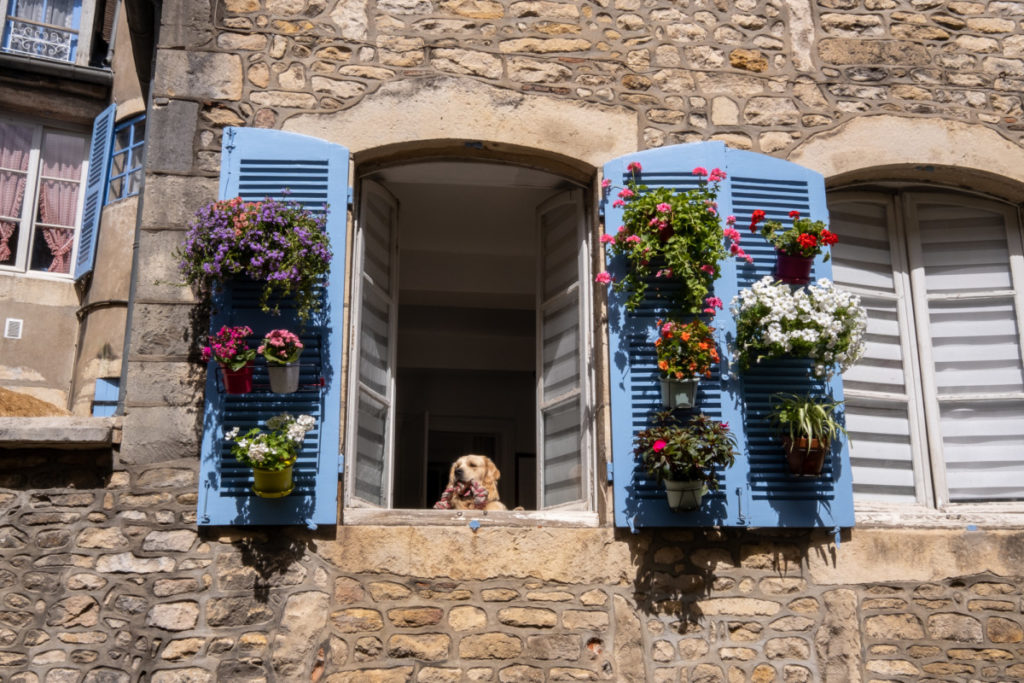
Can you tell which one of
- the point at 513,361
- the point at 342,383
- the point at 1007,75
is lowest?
the point at 342,383

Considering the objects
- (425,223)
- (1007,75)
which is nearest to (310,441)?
(425,223)

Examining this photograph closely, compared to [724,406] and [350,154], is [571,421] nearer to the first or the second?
[724,406]

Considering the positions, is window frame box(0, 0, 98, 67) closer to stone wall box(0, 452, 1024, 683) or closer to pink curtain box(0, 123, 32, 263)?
pink curtain box(0, 123, 32, 263)

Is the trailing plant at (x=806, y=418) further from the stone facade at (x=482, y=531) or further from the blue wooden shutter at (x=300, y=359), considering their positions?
the blue wooden shutter at (x=300, y=359)

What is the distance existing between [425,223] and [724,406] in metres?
2.39

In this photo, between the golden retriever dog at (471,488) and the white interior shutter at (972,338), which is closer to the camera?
the golden retriever dog at (471,488)

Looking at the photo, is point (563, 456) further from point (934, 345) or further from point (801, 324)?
point (934, 345)

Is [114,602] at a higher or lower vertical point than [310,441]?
lower

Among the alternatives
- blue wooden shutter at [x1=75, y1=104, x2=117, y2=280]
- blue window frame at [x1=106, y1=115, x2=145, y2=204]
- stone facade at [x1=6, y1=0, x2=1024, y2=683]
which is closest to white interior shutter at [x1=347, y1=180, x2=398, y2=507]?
stone facade at [x1=6, y1=0, x2=1024, y2=683]

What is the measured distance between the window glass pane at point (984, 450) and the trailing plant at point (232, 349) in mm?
3177

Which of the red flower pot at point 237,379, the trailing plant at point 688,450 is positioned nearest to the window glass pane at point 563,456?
the trailing plant at point 688,450

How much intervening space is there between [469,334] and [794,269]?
3850 mm

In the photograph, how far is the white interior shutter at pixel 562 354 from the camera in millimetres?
4719

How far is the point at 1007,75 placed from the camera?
5316mm
